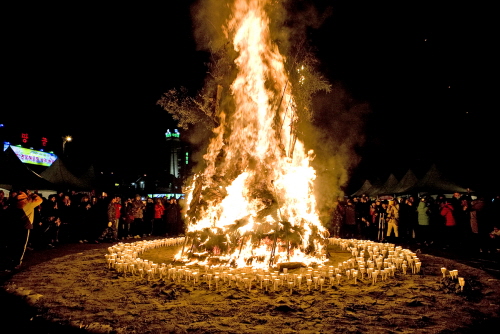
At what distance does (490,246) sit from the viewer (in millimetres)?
12195

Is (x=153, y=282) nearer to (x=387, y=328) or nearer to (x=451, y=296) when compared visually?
(x=387, y=328)

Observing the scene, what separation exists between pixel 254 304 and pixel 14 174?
1411 cm

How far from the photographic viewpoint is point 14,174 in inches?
597

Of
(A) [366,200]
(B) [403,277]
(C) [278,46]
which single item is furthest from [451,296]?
(A) [366,200]

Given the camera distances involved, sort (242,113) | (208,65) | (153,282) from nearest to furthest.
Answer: (153,282)
(242,113)
(208,65)

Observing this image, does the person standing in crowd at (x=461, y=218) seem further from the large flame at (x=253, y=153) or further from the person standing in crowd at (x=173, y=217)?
the person standing in crowd at (x=173, y=217)

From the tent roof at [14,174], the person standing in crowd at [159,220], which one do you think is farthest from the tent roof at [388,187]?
the tent roof at [14,174]

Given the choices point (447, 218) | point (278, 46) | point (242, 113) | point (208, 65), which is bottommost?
point (447, 218)

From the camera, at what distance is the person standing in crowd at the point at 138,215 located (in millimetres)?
16766

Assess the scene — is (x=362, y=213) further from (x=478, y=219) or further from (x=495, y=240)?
(x=495, y=240)

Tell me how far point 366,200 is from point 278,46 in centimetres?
1000

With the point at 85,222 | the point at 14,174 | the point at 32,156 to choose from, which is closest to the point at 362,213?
the point at 85,222

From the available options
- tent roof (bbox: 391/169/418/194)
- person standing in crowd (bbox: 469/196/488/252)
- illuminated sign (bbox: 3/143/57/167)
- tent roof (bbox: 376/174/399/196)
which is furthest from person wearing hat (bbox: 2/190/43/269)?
illuminated sign (bbox: 3/143/57/167)

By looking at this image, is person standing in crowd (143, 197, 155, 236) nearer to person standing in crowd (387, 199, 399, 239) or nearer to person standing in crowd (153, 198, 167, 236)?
person standing in crowd (153, 198, 167, 236)
